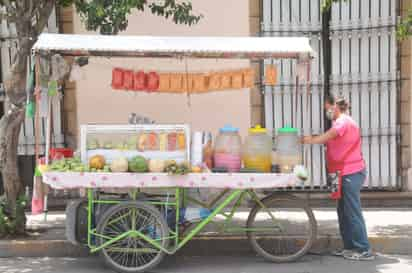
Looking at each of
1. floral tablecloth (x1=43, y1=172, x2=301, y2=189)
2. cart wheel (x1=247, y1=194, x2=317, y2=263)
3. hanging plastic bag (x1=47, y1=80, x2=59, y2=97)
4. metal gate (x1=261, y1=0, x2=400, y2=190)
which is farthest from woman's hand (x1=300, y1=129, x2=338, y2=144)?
hanging plastic bag (x1=47, y1=80, x2=59, y2=97)

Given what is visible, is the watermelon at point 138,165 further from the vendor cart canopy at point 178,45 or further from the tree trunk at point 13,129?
the tree trunk at point 13,129

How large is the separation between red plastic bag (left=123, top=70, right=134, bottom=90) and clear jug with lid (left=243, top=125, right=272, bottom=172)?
1462 millimetres

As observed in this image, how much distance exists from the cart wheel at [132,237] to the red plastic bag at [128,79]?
1408mm

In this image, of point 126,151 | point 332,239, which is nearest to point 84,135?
point 126,151

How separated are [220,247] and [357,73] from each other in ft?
11.8

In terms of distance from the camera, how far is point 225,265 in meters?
5.36

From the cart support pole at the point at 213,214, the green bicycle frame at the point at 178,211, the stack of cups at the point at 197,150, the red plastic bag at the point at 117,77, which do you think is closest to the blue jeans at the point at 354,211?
the green bicycle frame at the point at 178,211

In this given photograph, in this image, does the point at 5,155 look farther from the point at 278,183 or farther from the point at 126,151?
the point at 278,183

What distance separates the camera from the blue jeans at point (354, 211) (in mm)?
5320

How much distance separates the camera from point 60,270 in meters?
5.21

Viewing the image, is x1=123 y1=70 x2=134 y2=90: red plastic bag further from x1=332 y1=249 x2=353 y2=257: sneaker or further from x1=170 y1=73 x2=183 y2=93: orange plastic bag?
x1=332 y1=249 x2=353 y2=257: sneaker

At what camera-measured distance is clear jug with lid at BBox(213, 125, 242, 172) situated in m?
5.15

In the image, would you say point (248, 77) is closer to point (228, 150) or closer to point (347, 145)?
point (228, 150)

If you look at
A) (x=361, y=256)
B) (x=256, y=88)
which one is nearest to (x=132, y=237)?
(x=361, y=256)
